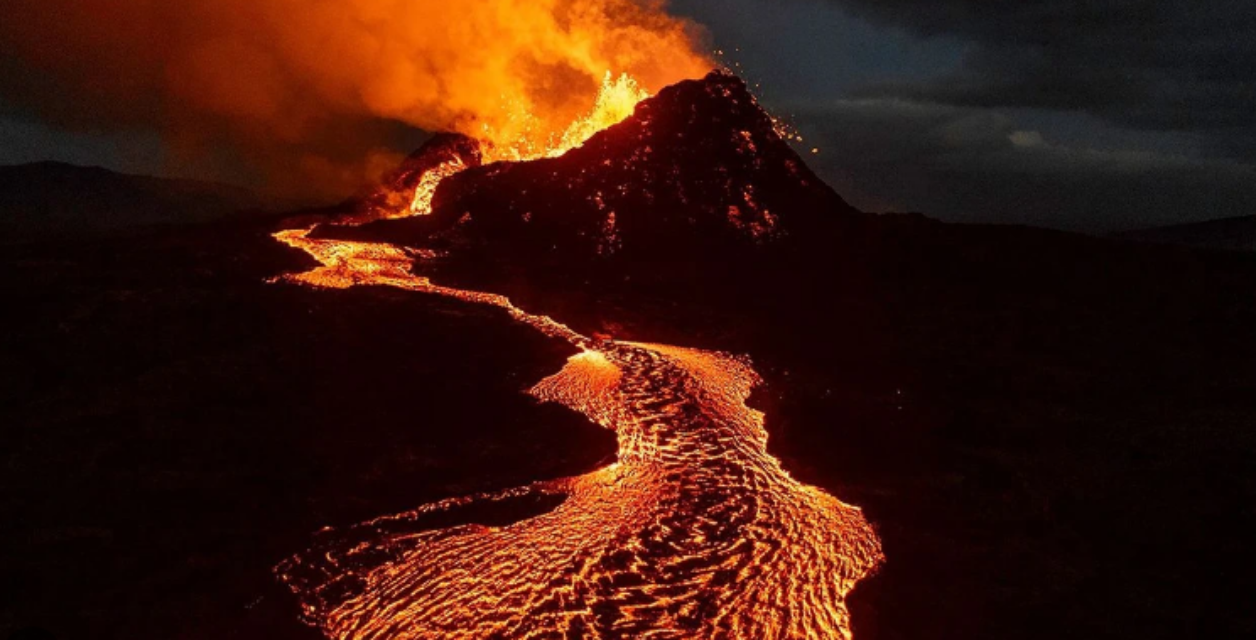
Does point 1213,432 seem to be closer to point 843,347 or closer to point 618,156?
point 843,347

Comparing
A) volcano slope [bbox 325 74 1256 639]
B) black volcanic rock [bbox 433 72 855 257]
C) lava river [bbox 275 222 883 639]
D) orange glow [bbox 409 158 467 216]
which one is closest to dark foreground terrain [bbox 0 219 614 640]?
lava river [bbox 275 222 883 639]

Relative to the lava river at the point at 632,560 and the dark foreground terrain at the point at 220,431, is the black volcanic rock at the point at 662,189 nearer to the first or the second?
the dark foreground terrain at the point at 220,431

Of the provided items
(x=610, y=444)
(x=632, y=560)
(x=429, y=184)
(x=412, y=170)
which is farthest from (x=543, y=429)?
(x=412, y=170)

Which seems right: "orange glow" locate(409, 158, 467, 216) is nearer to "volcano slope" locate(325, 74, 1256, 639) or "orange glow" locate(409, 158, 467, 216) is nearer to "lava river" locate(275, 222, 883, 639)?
"volcano slope" locate(325, 74, 1256, 639)

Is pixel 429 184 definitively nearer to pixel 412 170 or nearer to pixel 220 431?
pixel 412 170

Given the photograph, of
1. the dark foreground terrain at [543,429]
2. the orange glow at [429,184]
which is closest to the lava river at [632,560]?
the dark foreground terrain at [543,429]

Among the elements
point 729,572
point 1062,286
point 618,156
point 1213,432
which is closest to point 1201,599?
point 729,572
